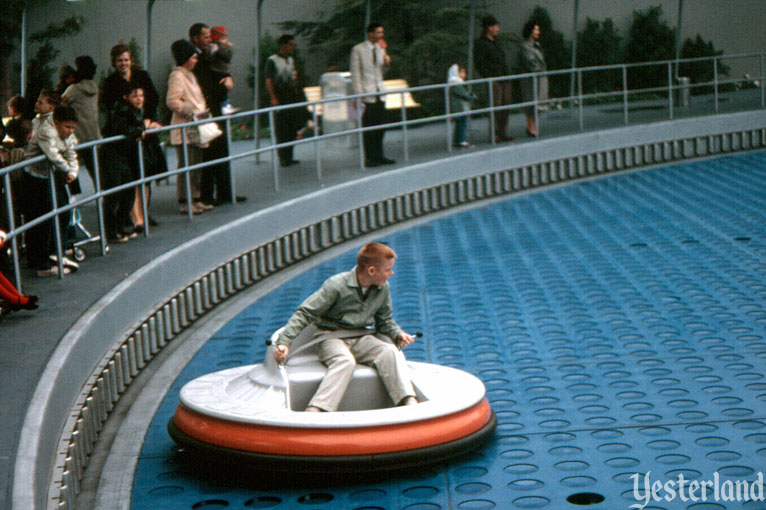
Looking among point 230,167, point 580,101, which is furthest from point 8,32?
point 580,101

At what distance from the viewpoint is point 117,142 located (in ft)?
28.2

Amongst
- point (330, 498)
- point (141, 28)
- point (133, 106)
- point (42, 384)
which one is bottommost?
point (330, 498)

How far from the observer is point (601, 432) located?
588 centimetres

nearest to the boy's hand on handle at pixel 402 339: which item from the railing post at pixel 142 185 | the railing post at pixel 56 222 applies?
the railing post at pixel 56 222

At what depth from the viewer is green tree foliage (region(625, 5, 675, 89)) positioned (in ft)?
60.4

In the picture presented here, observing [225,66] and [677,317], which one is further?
[225,66]

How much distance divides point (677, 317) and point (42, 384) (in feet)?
16.4

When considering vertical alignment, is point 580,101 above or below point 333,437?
above

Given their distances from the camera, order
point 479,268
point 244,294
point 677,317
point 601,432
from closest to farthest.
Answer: point 601,432
point 677,317
point 244,294
point 479,268

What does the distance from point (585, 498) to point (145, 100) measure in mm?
6021

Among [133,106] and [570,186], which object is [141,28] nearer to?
[133,106]

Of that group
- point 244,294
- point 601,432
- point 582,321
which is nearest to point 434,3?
point 244,294

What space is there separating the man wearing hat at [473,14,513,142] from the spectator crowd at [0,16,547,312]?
272 centimetres

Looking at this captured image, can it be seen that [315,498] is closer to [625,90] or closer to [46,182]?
[46,182]
